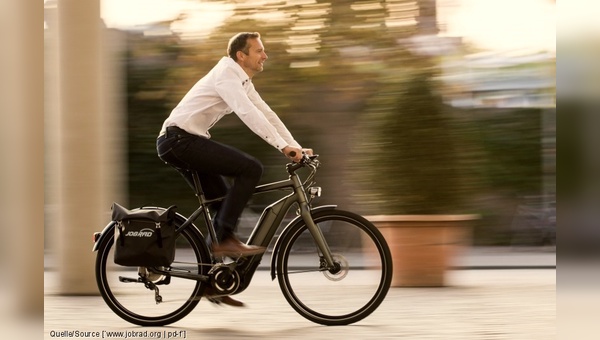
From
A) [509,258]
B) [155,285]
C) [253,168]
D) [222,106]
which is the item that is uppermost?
[222,106]

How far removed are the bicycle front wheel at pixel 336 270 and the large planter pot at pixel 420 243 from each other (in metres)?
1.95

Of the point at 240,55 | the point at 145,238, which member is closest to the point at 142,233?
the point at 145,238

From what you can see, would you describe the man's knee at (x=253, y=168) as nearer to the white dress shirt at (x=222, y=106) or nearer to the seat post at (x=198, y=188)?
the white dress shirt at (x=222, y=106)

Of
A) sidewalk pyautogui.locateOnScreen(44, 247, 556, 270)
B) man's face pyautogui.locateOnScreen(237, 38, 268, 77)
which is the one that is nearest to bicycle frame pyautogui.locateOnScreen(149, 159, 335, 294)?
man's face pyautogui.locateOnScreen(237, 38, 268, 77)

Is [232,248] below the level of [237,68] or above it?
below

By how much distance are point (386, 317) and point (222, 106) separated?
1.94 meters

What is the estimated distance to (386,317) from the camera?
264 inches

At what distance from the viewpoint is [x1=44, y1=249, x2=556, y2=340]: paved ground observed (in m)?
6.14

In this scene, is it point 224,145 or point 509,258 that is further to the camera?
point 509,258

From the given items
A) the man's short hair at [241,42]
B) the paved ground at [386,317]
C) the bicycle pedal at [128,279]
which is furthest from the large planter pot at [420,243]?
the bicycle pedal at [128,279]

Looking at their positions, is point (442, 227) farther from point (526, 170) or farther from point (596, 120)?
point (596, 120)

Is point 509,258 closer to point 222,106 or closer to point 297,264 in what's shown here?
point 297,264

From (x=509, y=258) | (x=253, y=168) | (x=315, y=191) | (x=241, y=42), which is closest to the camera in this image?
(x=253, y=168)

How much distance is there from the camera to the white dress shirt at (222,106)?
604 centimetres
